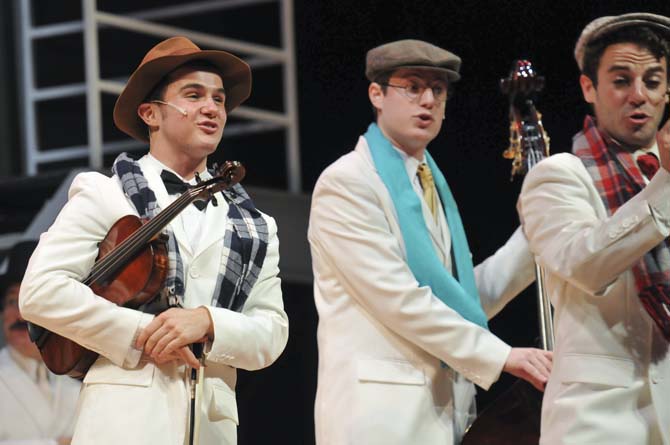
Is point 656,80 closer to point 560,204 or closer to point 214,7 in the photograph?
point 560,204

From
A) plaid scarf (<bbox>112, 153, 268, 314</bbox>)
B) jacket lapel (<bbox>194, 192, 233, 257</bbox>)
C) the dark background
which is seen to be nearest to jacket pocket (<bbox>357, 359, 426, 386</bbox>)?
plaid scarf (<bbox>112, 153, 268, 314</bbox>)

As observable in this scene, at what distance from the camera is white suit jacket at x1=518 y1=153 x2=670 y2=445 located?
3422mm

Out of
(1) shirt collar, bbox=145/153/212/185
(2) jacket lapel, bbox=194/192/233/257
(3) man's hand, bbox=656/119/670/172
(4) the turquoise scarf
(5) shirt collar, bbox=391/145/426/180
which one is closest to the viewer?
(3) man's hand, bbox=656/119/670/172

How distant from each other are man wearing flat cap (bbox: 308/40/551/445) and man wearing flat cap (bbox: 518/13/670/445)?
338mm

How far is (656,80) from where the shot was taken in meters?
3.80

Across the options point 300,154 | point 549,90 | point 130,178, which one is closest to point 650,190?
point 130,178

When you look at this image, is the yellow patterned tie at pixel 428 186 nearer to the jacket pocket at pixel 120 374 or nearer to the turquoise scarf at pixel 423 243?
the turquoise scarf at pixel 423 243

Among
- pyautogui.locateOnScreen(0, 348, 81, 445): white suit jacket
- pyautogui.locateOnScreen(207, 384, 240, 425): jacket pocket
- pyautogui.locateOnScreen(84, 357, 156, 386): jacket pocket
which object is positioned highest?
pyautogui.locateOnScreen(84, 357, 156, 386): jacket pocket

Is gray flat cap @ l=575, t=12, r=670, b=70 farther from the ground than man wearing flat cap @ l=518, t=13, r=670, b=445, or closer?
farther from the ground

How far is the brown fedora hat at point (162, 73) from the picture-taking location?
12.8 ft

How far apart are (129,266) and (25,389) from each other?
8.65 ft

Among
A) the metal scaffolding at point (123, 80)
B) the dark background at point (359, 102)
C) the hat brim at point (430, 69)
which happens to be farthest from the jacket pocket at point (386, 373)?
the metal scaffolding at point (123, 80)

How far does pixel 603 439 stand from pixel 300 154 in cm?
443

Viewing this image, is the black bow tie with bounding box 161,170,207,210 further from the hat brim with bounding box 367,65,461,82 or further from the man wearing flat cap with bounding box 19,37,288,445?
the hat brim with bounding box 367,65,461,82
